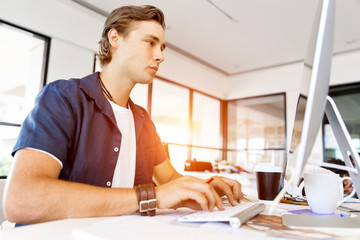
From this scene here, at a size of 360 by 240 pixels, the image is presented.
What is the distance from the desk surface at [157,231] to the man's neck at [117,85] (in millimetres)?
620

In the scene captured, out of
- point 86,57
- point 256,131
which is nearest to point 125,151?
point 86,57

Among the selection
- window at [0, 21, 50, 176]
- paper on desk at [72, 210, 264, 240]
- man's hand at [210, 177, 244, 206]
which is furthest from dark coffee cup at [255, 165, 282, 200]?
window at [0, 21, 50, 176]

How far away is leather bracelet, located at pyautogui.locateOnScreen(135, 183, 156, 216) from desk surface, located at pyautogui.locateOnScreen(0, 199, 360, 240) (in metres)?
0.05

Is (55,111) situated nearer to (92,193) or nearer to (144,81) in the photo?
(92,193)

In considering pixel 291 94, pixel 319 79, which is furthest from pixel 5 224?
pixel 291 94

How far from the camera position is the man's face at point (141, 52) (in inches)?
42.2

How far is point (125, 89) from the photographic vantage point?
1102mm

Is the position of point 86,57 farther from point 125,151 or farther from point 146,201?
point 146,201

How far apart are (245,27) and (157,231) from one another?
3574 mm

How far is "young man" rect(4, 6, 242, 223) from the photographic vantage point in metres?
0.57

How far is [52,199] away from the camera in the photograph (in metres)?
0.56

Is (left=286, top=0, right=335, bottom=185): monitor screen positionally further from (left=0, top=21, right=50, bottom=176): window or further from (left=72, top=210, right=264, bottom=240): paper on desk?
(left=0, top=21, right=50, bottom=176): window

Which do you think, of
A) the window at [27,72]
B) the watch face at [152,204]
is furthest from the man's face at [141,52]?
the window at [27,72]

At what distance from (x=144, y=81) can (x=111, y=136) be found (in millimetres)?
304
